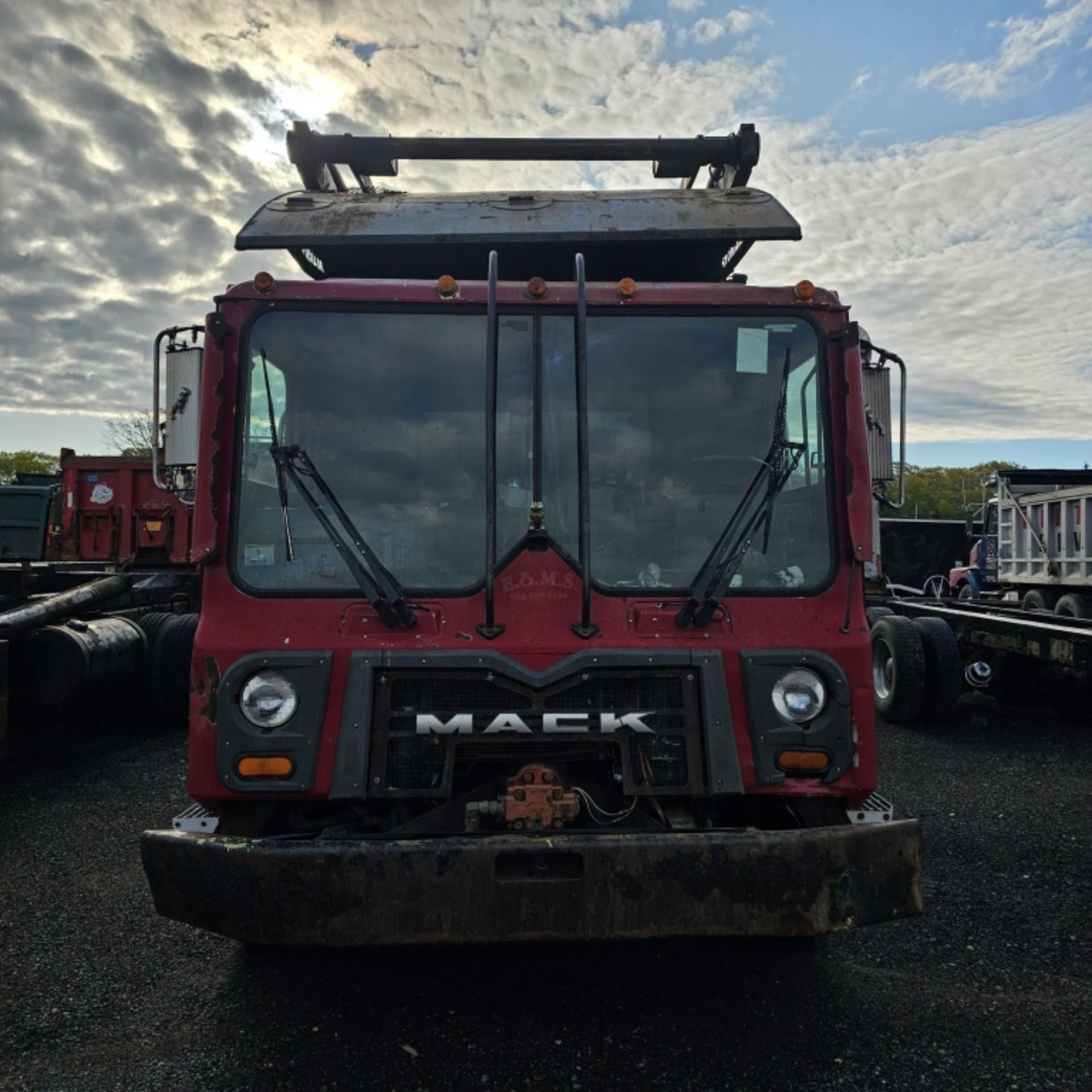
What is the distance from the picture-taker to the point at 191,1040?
2.83 m

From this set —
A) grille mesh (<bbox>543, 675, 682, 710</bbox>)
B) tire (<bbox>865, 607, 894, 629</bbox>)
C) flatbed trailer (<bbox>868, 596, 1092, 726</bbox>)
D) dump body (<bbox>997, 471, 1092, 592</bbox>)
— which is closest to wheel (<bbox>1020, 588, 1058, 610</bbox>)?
dump body (<bbox>997, 471, 1092, 592</bbox>)

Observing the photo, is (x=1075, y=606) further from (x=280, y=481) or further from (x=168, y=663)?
(x=280, y=481)

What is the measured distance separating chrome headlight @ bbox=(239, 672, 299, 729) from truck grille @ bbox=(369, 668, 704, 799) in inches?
11.1

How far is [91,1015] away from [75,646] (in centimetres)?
333

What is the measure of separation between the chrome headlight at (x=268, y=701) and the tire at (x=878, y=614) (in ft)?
20.7

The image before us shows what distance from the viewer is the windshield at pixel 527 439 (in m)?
3.14

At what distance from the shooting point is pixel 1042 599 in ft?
39.1

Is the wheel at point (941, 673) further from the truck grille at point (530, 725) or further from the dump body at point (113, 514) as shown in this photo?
the dump body at point (113, 514)

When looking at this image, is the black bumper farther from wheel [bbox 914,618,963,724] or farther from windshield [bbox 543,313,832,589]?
wheel [bbox 914,618,963,724]

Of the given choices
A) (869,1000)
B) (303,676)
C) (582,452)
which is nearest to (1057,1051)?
(869,1000)

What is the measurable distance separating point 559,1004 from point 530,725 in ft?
3.29

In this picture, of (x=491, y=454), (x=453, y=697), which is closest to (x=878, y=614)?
(x=491, y=454)

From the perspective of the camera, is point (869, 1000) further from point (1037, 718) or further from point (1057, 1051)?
point (1037, 718)

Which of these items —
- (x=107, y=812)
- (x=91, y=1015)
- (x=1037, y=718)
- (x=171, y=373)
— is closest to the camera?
(x=91, y=1015)
